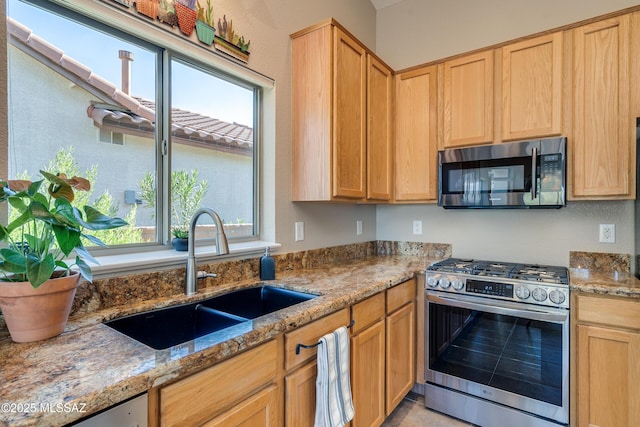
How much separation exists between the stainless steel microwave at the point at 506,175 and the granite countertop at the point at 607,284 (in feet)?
1.49

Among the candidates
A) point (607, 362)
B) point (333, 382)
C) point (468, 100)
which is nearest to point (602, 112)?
point (468, 100)

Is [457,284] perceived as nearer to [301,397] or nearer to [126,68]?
[301,397]

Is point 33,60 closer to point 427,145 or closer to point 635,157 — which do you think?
point 427,145

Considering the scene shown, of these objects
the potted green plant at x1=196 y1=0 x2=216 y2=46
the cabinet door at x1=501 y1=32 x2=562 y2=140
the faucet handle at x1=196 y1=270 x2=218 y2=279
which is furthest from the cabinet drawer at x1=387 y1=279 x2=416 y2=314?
the potted green plant at x1=196 y1=0 x2=216 y2=46

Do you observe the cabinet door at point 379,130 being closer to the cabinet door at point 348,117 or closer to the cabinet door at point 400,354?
the cabinet door at point 348,117

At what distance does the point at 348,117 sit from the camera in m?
2.09

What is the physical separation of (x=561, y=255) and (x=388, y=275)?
1.32 m

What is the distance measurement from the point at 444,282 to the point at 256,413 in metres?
1.41

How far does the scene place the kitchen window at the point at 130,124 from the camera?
120cm

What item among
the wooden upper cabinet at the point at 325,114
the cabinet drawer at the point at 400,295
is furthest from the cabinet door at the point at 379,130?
the cabinet drawer at the point at 400,295

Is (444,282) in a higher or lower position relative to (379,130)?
lower

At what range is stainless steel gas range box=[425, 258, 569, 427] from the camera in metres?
1.75

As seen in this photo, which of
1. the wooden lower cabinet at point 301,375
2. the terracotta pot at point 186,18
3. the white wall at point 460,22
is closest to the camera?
the wooden lower cabinet at point 301,375

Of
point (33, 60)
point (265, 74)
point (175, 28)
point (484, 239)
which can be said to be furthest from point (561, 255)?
point (33, 60)
